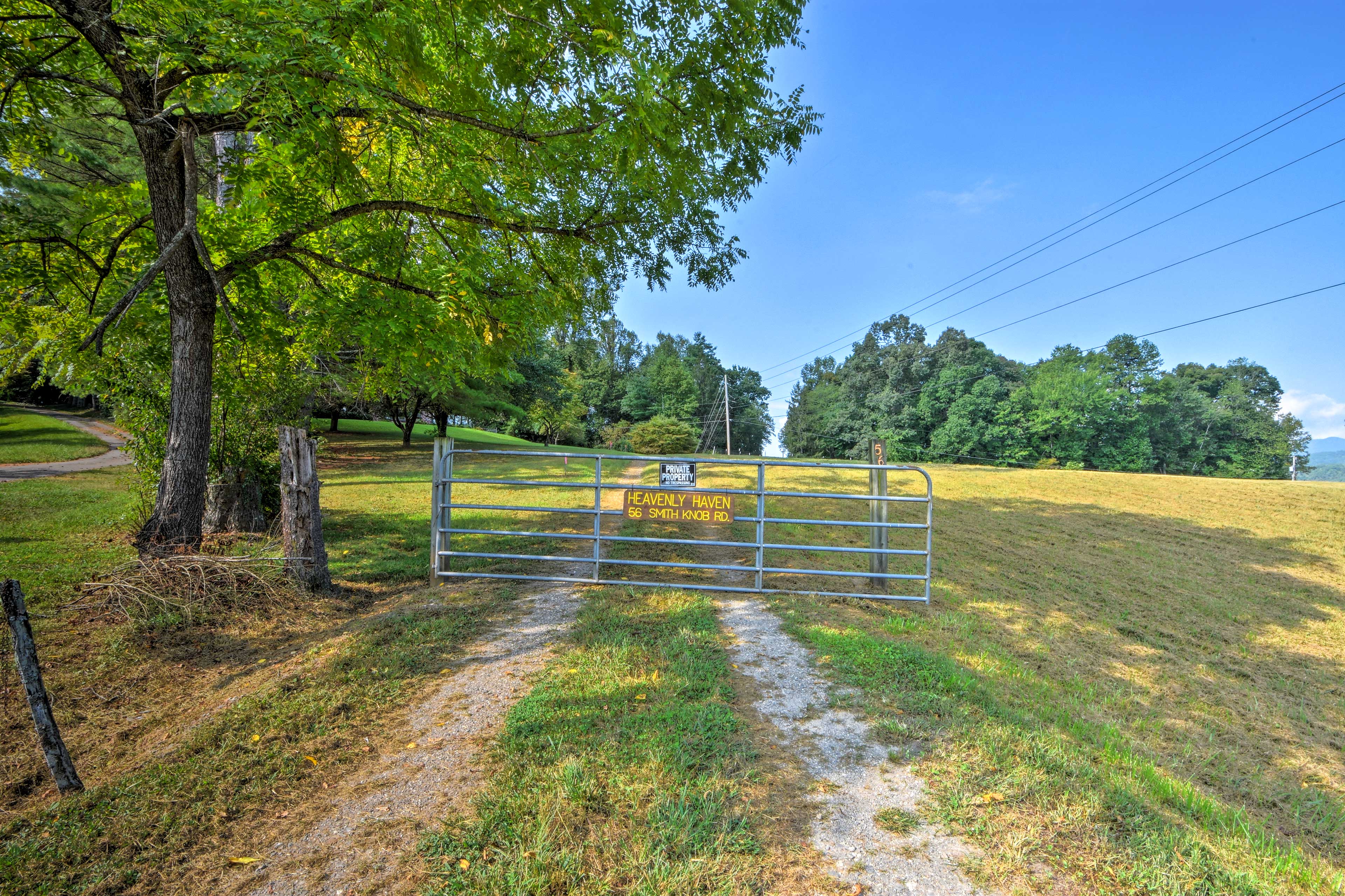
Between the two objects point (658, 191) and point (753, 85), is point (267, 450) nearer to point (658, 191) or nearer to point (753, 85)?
point (658, 191)

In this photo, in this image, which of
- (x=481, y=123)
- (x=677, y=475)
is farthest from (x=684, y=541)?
(x=481, y=123)

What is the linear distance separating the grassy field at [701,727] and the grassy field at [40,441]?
37.7 feet

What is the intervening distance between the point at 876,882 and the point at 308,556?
19.6 feet

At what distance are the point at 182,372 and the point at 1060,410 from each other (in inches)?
2174

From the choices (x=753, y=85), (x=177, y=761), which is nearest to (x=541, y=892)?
(x=177, y=761)

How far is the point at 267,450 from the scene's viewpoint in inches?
316

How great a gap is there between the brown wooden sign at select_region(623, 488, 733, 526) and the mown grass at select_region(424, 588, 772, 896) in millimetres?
2119

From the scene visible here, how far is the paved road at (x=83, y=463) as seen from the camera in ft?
42.1

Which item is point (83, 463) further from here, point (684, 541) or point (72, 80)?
point (684, 541)

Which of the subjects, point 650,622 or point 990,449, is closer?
point 650,622

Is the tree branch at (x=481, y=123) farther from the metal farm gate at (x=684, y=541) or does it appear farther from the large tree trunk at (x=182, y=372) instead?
the metal farm gate at (x=684, y=541)

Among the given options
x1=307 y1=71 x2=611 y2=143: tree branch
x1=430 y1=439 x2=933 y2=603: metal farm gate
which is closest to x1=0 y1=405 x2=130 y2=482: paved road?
x1=430 y1=439 x2=933 y2=603: metal farm gate

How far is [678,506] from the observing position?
6395 millimetres

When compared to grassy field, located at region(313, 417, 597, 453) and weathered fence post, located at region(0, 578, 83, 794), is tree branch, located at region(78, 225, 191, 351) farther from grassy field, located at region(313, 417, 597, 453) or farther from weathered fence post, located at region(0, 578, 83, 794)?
grassy field, located at region(313, 417, 597, 453)
